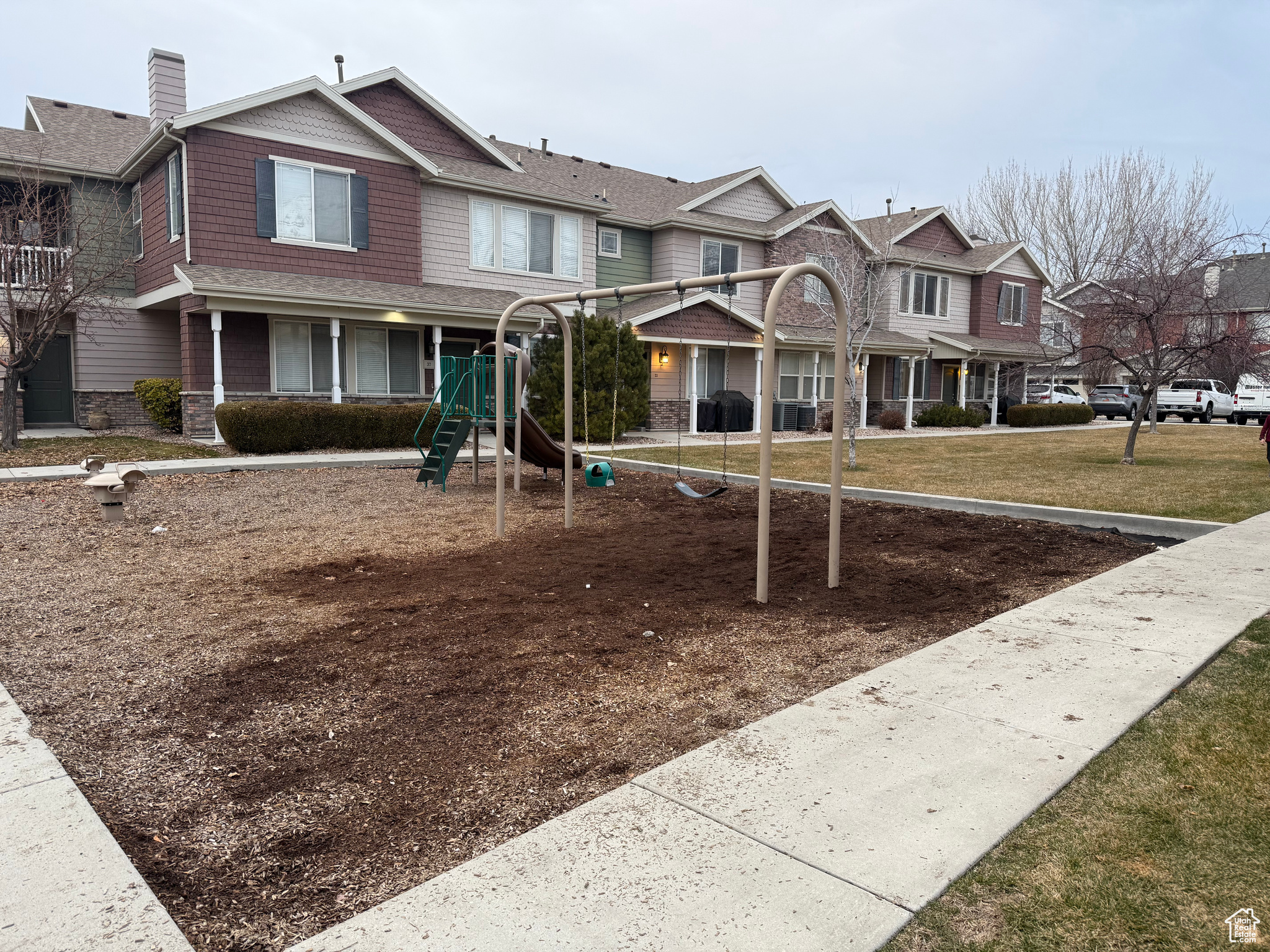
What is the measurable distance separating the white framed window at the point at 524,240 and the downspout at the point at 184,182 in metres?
6.56

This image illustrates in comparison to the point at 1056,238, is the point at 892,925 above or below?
below

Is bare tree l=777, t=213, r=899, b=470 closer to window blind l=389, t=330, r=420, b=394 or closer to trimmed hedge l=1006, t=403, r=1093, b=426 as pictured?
trimmed hedge l=1006, t=403, r=1093, b=426

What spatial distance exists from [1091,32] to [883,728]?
2093 centimetres

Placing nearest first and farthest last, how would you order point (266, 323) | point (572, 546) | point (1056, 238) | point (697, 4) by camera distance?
1. point (572, 546)
2. point (697, 4)
3. point (266, 323)
4. point (1056, 238)

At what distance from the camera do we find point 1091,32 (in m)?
18.8

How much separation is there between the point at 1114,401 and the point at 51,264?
39.5 m

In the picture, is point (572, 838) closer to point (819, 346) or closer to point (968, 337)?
point (819, 346)

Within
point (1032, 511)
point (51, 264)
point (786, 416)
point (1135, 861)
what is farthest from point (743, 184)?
point (1135, 861)

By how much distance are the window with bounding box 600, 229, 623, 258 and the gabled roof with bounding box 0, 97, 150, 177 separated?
12479mm

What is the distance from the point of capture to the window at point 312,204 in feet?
59.4

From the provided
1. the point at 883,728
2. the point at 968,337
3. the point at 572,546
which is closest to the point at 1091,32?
the point at 968,337

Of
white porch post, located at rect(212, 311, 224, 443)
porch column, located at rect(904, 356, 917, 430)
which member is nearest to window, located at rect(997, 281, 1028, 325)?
porch column, located at rect(904, 356, 917, 430)

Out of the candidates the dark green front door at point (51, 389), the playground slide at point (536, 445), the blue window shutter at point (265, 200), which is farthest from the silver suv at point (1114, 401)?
the dark green front door at point (51, 389)

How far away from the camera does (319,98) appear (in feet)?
60.2
